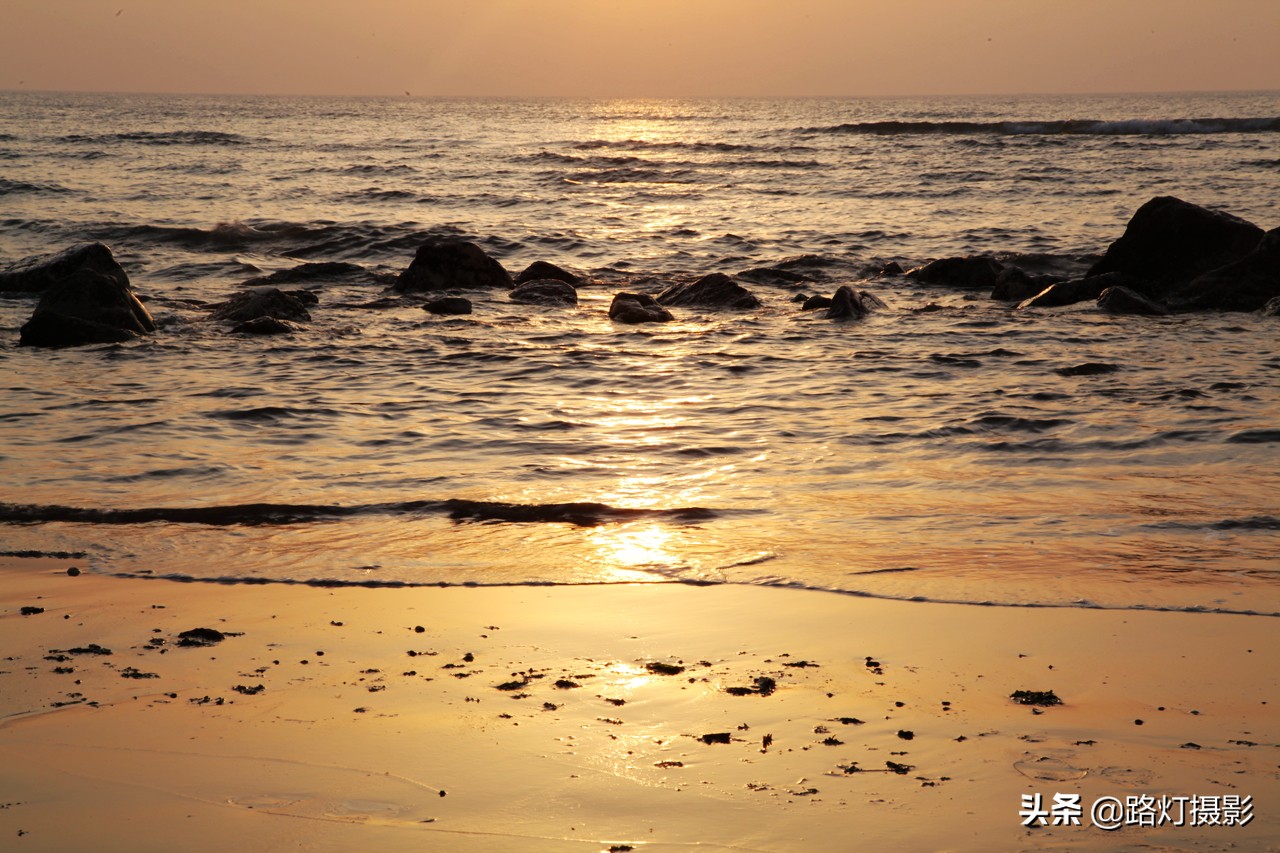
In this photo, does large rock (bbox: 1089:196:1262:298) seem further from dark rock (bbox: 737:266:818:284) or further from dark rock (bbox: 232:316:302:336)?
dark rock (bbox: 232:316:302:336)

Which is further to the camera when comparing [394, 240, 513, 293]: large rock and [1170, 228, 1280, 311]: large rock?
[394, 240, 513, 293]: large rock

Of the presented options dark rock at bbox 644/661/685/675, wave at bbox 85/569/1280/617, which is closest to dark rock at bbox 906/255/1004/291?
wave at bbox 85/569/1280/617

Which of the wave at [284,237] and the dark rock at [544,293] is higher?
the wave at [284,237]

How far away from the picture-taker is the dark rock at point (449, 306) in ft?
47.6

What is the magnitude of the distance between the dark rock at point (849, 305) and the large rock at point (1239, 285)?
143 inches

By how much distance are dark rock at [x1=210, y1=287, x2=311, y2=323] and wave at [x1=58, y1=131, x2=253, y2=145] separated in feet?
117

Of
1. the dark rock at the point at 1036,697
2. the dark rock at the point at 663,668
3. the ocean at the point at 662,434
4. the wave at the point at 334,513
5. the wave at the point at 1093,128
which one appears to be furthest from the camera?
the wave at the point at 1093,128

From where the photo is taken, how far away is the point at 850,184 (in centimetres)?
3219

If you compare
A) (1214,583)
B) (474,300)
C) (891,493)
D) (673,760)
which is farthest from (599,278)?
(673,760)

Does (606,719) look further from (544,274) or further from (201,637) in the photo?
(544,274)

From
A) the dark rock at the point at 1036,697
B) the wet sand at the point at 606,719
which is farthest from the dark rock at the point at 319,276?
the dark rock at the point at 1036,697

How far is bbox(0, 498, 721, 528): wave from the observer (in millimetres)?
6375

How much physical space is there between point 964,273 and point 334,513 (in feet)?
39.7

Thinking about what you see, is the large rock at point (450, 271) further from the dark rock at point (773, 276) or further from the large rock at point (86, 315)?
the large rock at point (86, 315)
